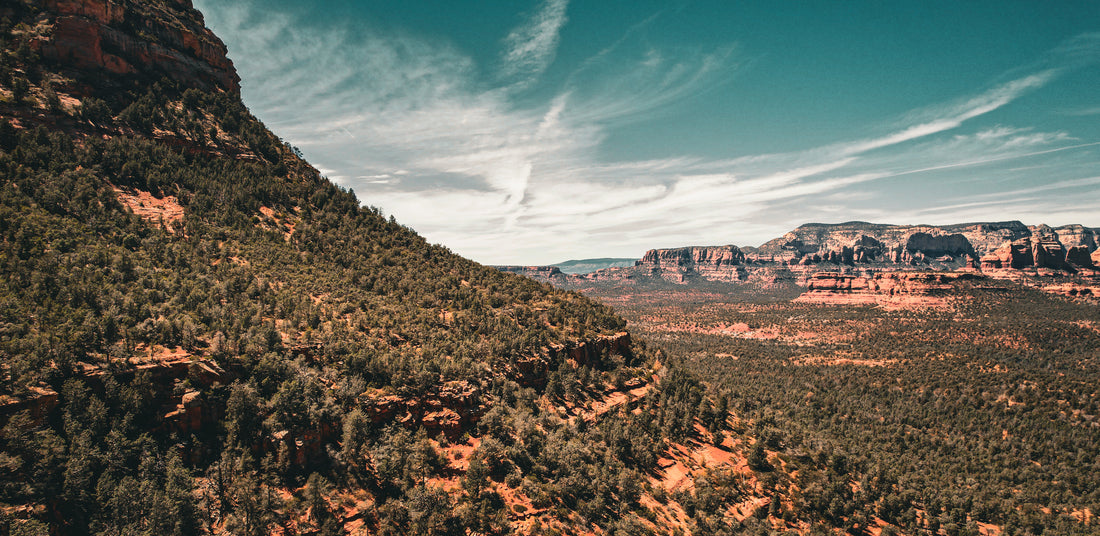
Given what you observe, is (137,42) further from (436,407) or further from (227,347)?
(436,407)

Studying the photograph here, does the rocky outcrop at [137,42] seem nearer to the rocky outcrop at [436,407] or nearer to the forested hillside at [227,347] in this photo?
the forested hillside at [227,347]

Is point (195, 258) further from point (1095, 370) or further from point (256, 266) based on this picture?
point (1095, 370)

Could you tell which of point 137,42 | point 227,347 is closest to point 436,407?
point 227,347

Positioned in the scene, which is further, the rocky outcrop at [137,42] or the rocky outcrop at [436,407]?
the rocky outcrop at [137,42]

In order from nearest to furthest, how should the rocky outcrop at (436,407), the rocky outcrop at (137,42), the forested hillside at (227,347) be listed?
1. the forested hillside at (227,347)
2. the rocky outcrop at (436,407)
3. the rocky outcrop at (137,42)

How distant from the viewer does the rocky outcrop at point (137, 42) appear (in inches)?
2379

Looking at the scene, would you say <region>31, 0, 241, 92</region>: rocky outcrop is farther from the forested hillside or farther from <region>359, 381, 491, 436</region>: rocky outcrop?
<region>359, 381, 491, 436</region>: rocky outcrop

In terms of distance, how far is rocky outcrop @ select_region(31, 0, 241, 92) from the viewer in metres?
60.4

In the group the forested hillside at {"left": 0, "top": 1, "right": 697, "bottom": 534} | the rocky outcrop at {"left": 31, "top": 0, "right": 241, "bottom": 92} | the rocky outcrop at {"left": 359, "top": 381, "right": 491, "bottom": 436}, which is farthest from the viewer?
the rocky outcrop at {"left": 31, "top": 0, "right": 241, "bottom": 92}

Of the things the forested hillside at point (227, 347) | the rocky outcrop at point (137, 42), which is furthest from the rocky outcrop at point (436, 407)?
the rocky outcrop at point (137, 42)

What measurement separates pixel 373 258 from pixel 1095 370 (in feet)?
545

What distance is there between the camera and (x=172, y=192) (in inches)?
2334

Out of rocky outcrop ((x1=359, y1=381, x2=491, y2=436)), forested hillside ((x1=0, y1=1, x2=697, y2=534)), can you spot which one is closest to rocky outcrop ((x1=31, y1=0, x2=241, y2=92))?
forested hillside ((x1=0, y1=1, x2=697, y2=534))

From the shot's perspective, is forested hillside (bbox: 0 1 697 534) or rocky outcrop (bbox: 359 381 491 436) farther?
rocky outcrop (bbox: 359 381 491 436)
